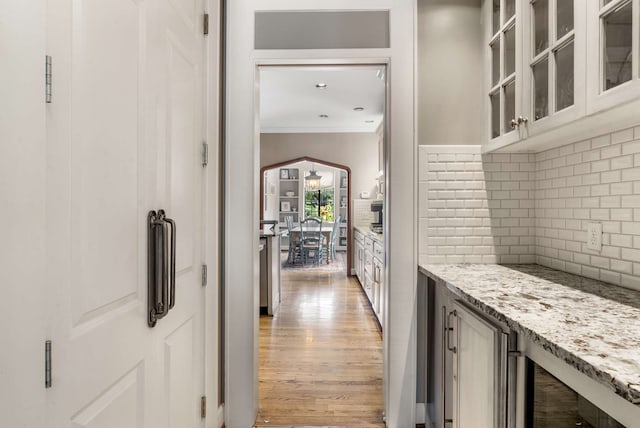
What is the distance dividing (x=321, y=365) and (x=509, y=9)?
8.29 ft

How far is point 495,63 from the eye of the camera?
1.81 m

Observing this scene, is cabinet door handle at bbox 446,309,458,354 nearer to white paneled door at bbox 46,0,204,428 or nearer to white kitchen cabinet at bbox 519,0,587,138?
white kitchen cabinet at bbox 519,0,587,138

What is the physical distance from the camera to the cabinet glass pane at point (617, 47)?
99cm

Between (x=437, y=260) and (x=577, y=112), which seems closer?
(x=577, y=112)

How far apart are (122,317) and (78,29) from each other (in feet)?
2.46

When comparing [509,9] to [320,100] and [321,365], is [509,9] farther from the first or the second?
[320,100]

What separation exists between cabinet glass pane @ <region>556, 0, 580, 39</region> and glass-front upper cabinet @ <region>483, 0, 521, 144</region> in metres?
0.22

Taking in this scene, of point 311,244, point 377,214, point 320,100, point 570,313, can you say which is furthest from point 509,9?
point 311,244

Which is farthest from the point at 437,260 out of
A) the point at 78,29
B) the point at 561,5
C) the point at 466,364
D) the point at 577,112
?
the point at 78,29

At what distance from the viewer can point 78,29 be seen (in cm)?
86

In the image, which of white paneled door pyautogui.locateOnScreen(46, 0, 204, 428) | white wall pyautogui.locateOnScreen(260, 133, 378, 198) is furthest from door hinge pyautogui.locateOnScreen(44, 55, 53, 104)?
white wall pyautogui.locateOnScreen(260, 133, 378, 198)

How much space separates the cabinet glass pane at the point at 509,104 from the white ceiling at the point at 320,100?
5.61 ft

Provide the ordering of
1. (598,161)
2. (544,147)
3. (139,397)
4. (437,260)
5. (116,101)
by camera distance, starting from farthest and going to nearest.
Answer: (437,260) → (544,147) → (598,161) → (139,397) → (116,101)

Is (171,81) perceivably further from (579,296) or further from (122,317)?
(579,296)
